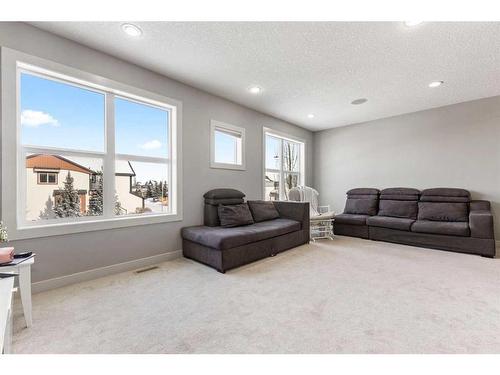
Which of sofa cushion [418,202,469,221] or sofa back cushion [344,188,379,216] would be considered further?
sofa back cushion [344,188,379,216]

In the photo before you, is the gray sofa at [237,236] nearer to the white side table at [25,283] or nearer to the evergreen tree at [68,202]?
the evergreen tree at [68,202]

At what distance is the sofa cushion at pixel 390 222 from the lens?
3.99m

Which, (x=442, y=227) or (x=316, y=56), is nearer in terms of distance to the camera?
(x=316, y=56)

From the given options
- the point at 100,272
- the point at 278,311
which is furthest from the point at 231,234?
the point at 100,272

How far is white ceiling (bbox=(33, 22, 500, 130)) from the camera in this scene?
7.25ft

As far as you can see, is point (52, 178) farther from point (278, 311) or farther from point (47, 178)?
point (278, 311)

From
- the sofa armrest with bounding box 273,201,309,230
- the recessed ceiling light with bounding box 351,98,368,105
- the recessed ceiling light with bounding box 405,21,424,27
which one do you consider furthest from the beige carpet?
the recessed ceiling light with bounding box 351,98,368,105

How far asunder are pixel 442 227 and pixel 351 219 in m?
1.42

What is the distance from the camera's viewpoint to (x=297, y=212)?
13.6 ft

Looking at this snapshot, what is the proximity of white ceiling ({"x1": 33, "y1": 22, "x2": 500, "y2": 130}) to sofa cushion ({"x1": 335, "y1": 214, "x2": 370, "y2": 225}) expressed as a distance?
7.22ft

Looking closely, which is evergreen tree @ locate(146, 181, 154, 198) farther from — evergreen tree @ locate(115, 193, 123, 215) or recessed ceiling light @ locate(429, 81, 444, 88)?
recessed ceiling light @ locate(429, 81, 444, 88)

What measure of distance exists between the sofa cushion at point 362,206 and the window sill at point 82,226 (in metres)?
3.73

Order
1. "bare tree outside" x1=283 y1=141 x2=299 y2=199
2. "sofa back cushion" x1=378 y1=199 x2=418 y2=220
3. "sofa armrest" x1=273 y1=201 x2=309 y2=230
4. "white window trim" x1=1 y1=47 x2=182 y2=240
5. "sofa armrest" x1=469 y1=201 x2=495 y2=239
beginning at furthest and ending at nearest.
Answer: "bare tree outside" x1=283 y1=141 x2=299 y2=199 → "sofa back cushion" x1=378 y1=199 x2=418 y2=220 → "sofa armrest" x1=273 y1=201 x2=309 y2=230 → "sofa armrest" x1=469 y1=201 x2=495 y2=239 → "white window trim" x1=1 y1=47 x2=182 y2=240

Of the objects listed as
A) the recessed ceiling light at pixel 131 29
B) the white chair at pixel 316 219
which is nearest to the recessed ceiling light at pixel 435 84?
the white chair at pixel 316 219
